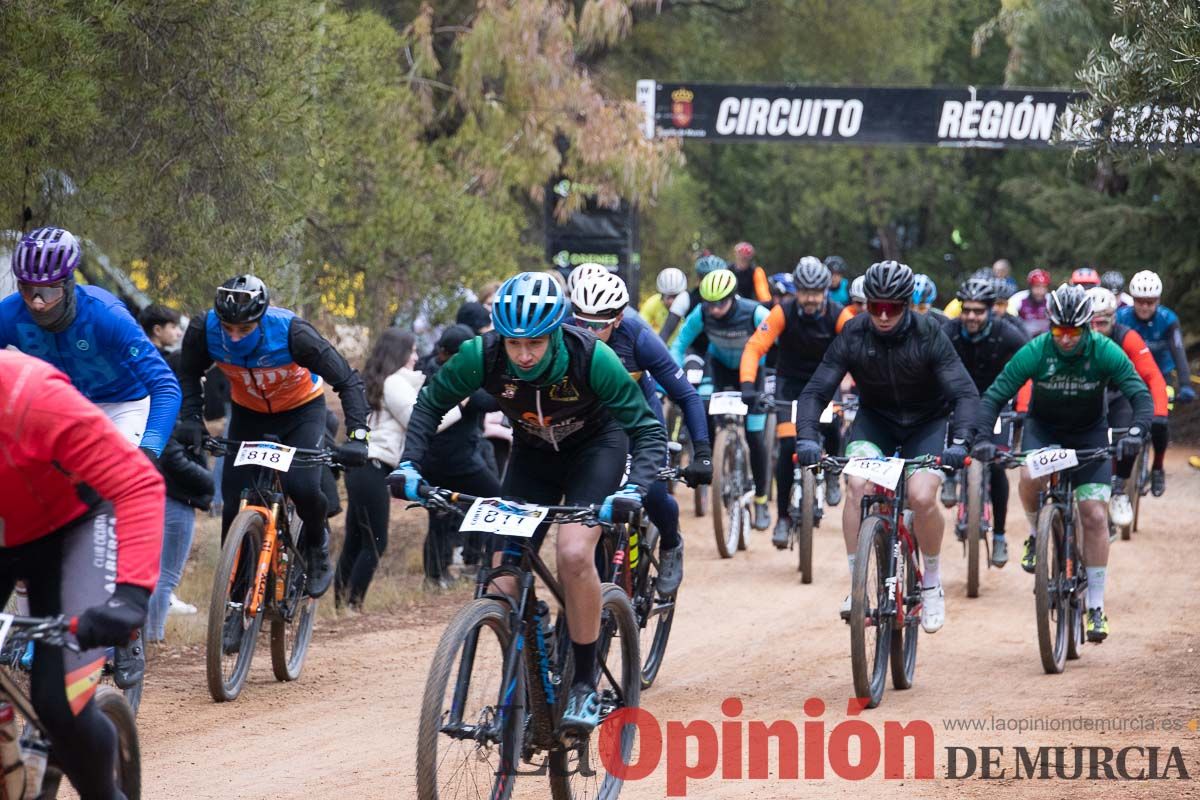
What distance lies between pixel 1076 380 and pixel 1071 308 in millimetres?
505

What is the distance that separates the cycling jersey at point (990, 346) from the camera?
12.5 metres

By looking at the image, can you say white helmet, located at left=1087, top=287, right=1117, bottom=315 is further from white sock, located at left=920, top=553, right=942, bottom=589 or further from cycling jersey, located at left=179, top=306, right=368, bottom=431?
cycling jersey, located at left=179, top=306, right=368, bottom=431

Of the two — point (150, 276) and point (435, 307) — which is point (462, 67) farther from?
point (150, 276)

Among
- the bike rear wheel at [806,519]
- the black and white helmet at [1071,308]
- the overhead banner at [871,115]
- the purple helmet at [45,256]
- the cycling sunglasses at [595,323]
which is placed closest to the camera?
the purple helmet at [45,256]

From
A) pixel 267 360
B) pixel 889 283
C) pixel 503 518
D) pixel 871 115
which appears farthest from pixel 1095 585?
pixel 871 115

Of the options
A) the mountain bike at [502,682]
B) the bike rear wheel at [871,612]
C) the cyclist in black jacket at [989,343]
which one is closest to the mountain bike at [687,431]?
the cyclist in black jacket at [989,343]

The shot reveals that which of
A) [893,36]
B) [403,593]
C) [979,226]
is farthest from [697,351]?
[979,226]

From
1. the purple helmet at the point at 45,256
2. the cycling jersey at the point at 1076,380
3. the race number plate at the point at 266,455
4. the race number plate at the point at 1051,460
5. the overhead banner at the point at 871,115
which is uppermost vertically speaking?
the overhead banner at the point at 871,115

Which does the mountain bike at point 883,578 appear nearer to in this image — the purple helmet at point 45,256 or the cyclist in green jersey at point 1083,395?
the cyclist in green jersey at point 1083,395

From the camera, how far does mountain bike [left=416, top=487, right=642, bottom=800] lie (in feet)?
18.3

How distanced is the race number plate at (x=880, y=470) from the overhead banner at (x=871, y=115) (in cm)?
1393

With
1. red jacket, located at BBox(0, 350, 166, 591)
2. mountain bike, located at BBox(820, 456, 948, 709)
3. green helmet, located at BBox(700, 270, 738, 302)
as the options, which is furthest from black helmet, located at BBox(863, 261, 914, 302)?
red jacket, located at BBox(0, 350, 166, 591)

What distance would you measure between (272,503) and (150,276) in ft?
11.2

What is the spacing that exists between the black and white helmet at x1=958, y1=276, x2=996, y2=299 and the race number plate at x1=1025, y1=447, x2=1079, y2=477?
2.62 m
